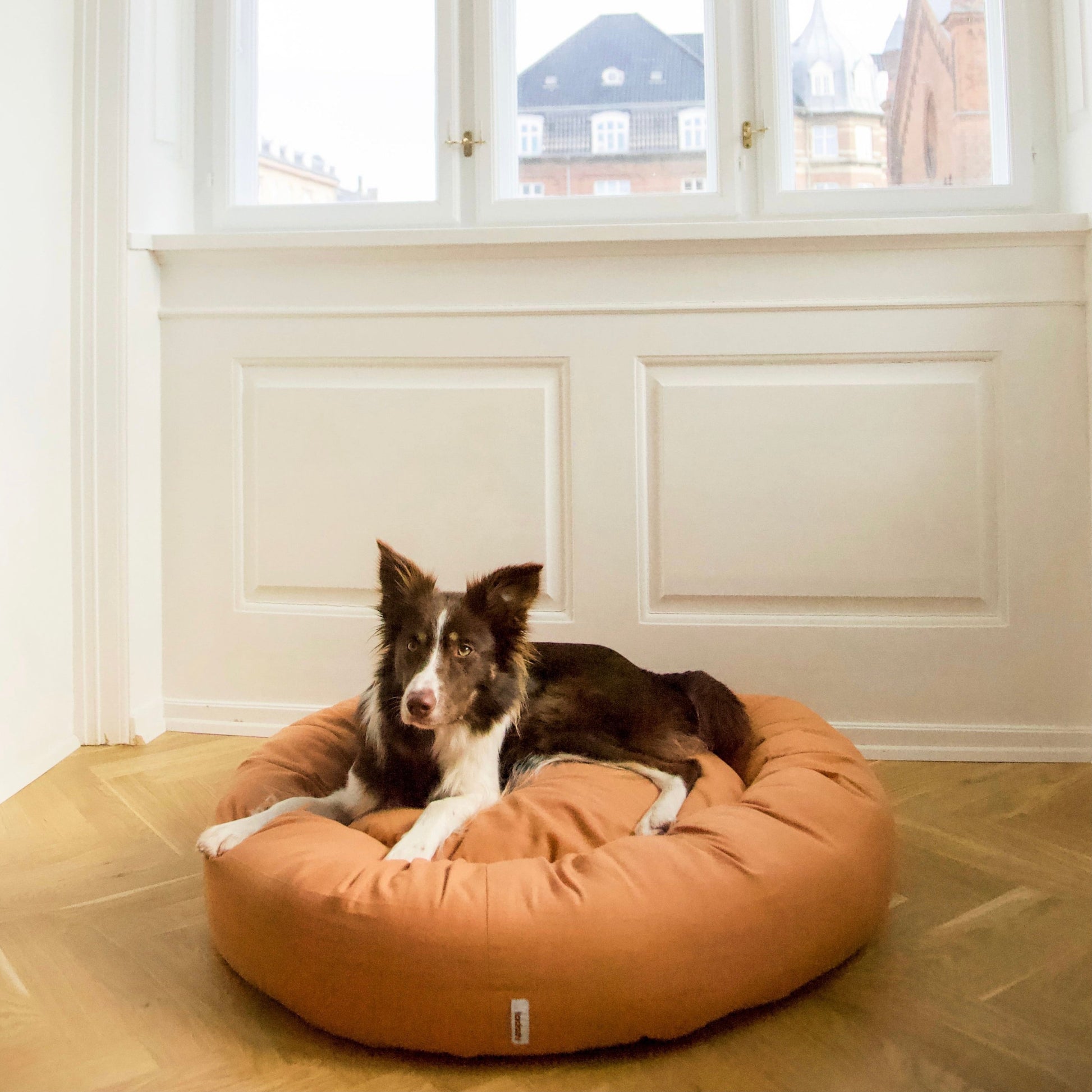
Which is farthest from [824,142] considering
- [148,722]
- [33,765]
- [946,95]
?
[33,765]

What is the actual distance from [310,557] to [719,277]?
134cm

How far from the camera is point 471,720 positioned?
1565 millimetres

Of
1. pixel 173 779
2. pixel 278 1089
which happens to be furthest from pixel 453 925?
pixel 173 779

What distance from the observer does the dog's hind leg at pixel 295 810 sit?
54.1 inches

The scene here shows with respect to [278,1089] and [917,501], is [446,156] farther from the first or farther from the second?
[278,1089]

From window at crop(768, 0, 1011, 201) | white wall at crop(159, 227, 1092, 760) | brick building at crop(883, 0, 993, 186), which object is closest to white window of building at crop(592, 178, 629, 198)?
white wall at crop(159, 227, 1092, 760)

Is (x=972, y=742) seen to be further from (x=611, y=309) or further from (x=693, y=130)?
(x=693, y=130)

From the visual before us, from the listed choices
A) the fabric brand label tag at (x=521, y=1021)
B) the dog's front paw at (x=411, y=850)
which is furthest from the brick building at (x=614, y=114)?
the fabric brand label tag at (x=521, y=1021)

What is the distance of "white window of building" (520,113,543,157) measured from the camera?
8.43ft

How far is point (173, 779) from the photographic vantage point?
2135 mm

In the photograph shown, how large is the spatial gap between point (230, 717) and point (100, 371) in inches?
39.2

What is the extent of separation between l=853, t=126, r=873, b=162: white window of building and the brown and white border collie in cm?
169

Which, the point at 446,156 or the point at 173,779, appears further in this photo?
the point at 446,156

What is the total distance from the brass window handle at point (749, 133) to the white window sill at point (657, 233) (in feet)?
0.90
